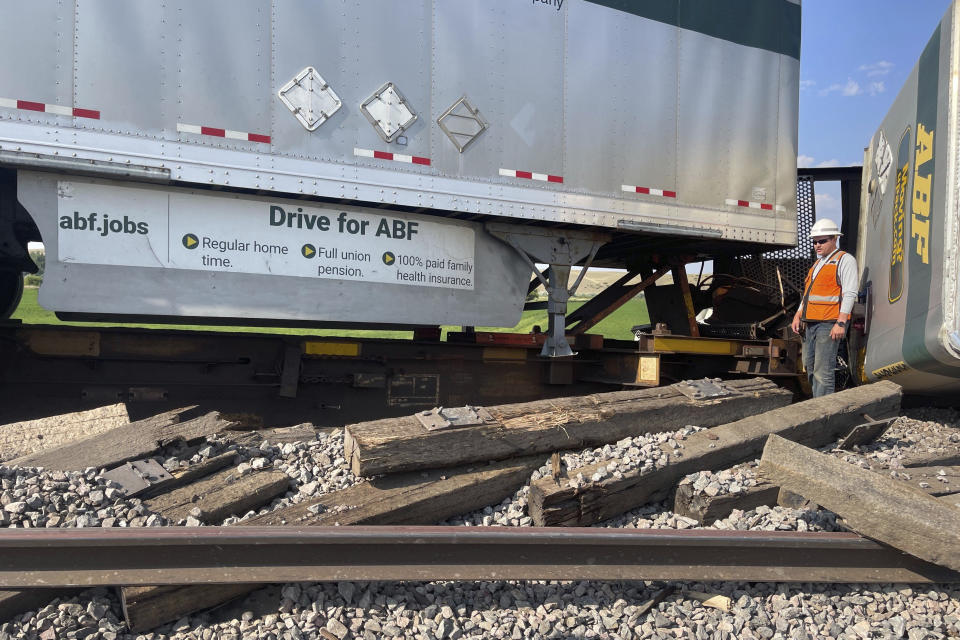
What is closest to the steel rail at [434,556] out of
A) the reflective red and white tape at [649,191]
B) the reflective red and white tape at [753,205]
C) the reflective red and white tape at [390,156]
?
the reflective red and white tape at [390,156]

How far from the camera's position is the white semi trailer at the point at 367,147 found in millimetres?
4266

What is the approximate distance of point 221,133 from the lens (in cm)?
449

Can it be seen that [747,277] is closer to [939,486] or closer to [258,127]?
[939,486]

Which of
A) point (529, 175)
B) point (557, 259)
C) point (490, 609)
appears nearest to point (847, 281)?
point (557, 259)

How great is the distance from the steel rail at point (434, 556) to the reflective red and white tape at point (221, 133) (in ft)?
9.26

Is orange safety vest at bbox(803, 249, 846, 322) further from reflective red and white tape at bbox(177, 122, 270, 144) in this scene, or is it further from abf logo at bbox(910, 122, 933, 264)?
reflective red and white tape at bbox(177, 122, 270, 144)

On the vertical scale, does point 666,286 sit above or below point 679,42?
below

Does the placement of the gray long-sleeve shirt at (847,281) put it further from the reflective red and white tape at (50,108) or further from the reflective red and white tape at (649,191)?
the reflective red and white tape at (50,108)

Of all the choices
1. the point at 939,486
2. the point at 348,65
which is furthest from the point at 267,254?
the point at 939,486

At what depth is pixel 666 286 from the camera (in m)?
7.73

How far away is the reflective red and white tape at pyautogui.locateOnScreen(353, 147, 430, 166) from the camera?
4852mm

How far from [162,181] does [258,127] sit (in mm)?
758

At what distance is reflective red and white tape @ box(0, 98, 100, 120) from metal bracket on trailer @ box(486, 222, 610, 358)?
3404 millimetres

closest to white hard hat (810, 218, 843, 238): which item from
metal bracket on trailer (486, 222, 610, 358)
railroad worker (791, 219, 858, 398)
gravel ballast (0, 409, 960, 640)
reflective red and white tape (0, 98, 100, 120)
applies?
railroad worker (791, 219, 858, 398)
